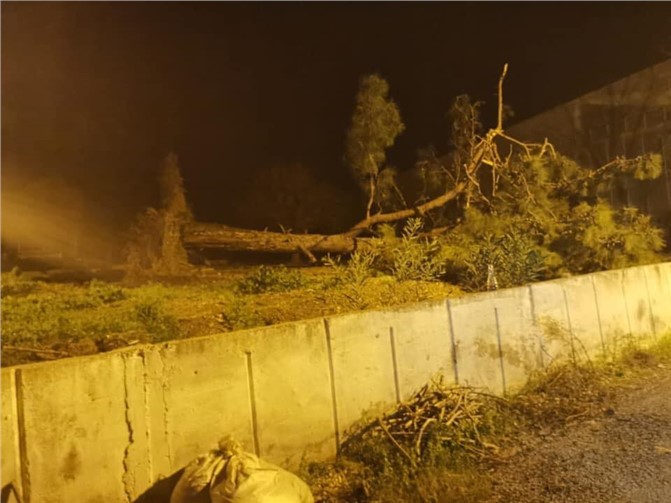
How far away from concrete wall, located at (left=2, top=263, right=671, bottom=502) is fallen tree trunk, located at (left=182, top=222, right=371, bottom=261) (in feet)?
8.32

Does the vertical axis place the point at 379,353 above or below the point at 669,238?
below

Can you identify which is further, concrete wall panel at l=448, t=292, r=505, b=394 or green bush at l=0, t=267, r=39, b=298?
green bush at l=0, t=267, r=39, b=298

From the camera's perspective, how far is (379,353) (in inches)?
Result: 221

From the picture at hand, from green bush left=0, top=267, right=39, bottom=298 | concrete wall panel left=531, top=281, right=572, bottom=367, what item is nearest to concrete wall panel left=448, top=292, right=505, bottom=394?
concrete wall panel left=531, top=281, right=572, bottom=367

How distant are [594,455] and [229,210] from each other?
26.6ft

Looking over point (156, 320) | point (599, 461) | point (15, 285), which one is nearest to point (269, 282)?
point (156, 320)

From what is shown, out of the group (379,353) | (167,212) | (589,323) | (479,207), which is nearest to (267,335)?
(379,353)

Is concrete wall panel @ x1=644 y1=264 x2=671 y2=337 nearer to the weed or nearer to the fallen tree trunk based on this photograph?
the fallen tree trunk

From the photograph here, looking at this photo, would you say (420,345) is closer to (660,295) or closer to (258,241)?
(258,241)

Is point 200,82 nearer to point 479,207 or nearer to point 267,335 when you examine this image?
point 479,207

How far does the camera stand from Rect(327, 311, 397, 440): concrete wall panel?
5312 millimetres

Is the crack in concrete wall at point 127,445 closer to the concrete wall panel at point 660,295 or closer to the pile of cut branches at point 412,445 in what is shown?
the pile of cut branches at point 412,445

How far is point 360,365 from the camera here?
5.46m

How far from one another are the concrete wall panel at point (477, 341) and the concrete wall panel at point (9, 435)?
3.91 metres
